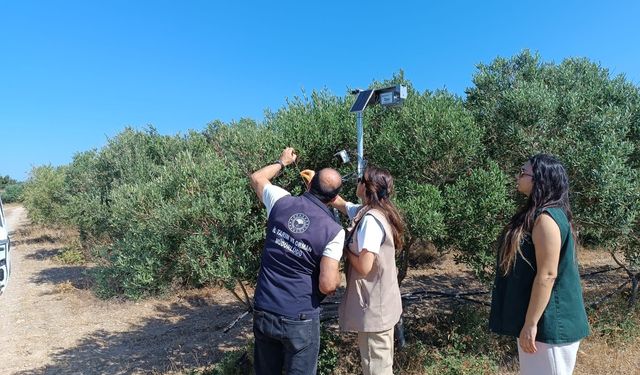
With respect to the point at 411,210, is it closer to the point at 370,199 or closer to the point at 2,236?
the point at 370,199

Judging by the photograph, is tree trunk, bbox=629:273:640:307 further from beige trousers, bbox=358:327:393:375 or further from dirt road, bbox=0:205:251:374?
dirt road, bbox=0:205:251:374

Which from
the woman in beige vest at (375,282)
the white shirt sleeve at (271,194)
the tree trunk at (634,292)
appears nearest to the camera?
the woman in beige vest at (375,282)

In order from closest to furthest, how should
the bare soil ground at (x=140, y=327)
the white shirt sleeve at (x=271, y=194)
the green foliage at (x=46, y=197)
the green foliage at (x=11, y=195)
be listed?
the white shirt sleeve at (x=271, y=194)
the bare soil ground at (x=140, y=327)
the green foliage at (x=46, y=197)
the green foliage at (x=11, y=195)

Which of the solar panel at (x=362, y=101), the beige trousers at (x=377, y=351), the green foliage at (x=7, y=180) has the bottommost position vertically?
the beige trousers at (x=377, y=351)

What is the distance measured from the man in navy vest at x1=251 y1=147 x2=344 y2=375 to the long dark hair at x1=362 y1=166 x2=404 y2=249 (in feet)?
0.80

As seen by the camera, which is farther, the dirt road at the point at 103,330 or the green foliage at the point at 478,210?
the dirt road at the point at 103,330

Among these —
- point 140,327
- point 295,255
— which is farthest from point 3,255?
point 140,327

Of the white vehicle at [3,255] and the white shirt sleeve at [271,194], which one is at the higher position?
the white shirt sleeve at [271,194]

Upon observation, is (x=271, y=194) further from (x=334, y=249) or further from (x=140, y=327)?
(x=140, y=327)

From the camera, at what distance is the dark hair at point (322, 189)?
286 centimetres

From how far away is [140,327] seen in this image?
880 centimetres

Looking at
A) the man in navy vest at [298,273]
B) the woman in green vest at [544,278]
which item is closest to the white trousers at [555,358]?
the woman in green vest at [544,278]

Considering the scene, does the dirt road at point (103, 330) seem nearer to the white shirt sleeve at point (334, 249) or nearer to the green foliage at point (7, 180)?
the white shirt sleeve at point (334, 249)

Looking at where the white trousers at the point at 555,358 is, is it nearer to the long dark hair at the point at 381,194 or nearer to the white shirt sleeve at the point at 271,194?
the long dark hair at the point at 381,194
